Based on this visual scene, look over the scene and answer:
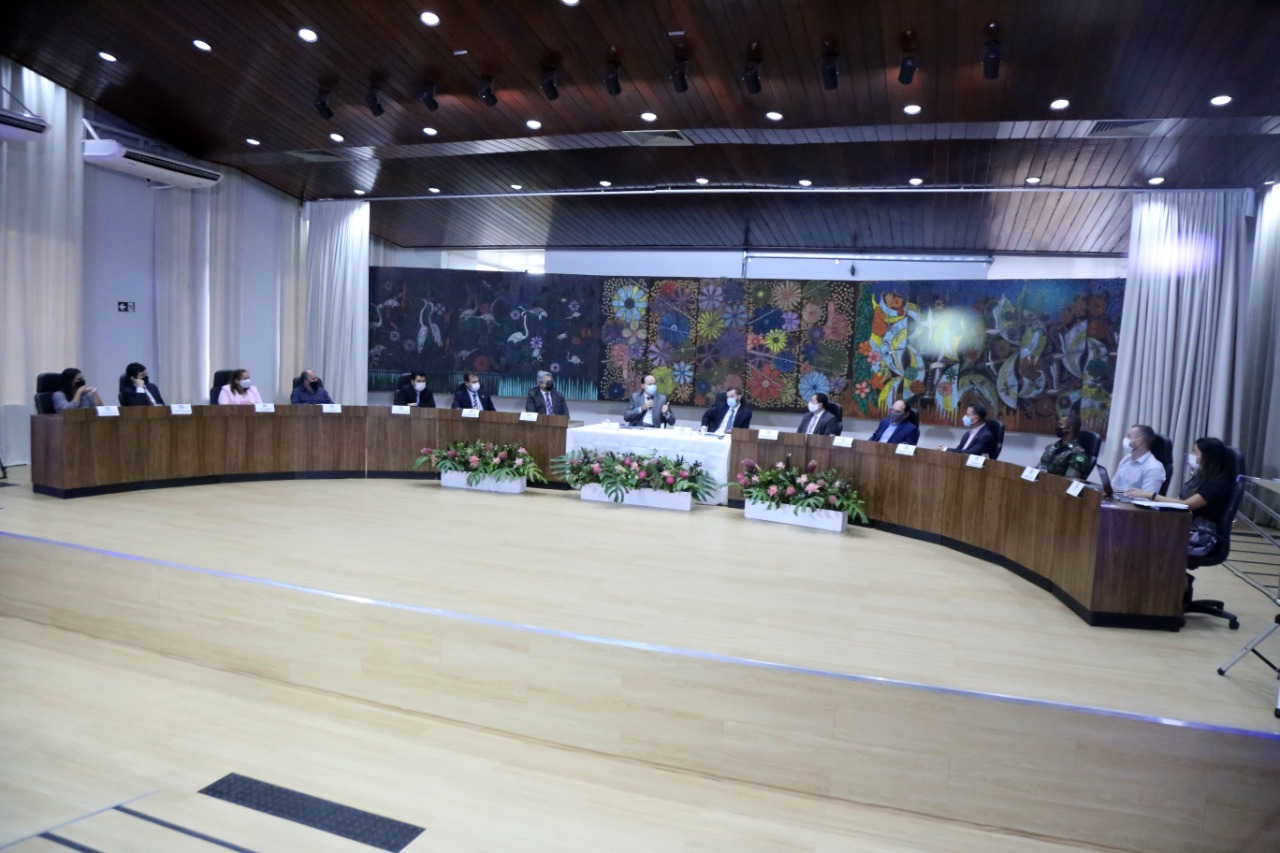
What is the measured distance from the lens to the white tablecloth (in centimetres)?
721

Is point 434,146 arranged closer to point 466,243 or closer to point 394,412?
point 394,412

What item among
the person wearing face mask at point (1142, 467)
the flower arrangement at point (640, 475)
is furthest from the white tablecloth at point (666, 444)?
the person wearing face mask at point (1142, 467)

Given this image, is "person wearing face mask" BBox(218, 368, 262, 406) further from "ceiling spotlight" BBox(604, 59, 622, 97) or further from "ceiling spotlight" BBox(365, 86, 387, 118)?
"ceiling spotlight" BBox(604, 59, 622, 97)

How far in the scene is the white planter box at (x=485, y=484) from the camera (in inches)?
295

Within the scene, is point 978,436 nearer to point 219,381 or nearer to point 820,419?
point 820,419

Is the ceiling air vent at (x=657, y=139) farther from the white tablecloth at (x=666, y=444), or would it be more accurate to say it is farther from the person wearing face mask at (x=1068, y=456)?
the person wearing face mask at (x=1068, y=456)

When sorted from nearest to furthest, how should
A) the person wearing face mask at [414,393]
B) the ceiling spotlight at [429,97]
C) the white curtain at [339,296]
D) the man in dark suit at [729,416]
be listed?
1. the ceiling spotlight at [429,97]
2. the man in dark suit at [729,416]
3. the person wearing face mask at [414,393]
4. the white curtain at [339,296]

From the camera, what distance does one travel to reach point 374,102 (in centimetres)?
671

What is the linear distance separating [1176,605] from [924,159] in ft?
14.5

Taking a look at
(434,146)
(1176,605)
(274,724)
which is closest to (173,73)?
(434,146)

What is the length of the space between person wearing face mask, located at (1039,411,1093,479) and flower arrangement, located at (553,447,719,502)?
2737 millimetres

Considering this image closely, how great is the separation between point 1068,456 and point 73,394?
7764 millimetres

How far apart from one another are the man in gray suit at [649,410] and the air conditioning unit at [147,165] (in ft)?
17.3

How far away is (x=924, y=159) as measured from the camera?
23.3 feet
